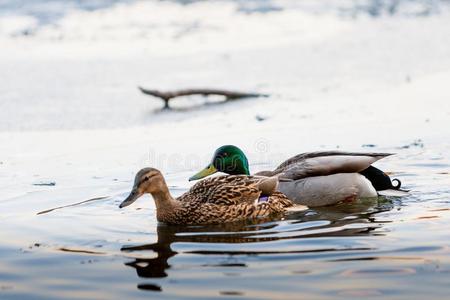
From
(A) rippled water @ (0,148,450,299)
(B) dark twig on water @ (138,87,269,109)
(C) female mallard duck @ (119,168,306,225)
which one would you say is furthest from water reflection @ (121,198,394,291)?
(B) dark twig on water @ (138,87,269,109)

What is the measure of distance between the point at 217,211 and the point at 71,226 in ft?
3.46

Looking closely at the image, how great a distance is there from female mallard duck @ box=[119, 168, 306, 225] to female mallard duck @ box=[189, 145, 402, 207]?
29cm

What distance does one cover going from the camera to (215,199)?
7133 millimetres

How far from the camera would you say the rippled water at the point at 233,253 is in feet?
16.1

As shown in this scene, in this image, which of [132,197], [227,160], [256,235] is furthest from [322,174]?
[132,197]

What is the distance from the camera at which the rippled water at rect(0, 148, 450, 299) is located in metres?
4.92

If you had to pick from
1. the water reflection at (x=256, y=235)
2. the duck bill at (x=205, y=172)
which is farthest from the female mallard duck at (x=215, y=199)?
the duck bill at (x=205, y=172)

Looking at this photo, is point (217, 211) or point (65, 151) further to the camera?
point (65, 151)

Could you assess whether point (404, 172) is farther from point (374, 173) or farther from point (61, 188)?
point (61, 188)

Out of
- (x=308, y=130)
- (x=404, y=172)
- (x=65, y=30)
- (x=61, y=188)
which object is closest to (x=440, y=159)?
(x=404, y=172)

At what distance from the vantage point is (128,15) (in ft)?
59.8

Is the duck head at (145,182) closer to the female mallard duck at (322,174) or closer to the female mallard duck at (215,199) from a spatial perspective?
the female mallard duck at (215,199)

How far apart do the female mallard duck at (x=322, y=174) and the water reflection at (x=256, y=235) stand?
8.1 inches

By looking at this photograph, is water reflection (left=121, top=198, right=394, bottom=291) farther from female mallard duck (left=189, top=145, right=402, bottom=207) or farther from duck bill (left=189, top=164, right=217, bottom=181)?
duck bill (left=189, top=164, right=217, bottom=181)
